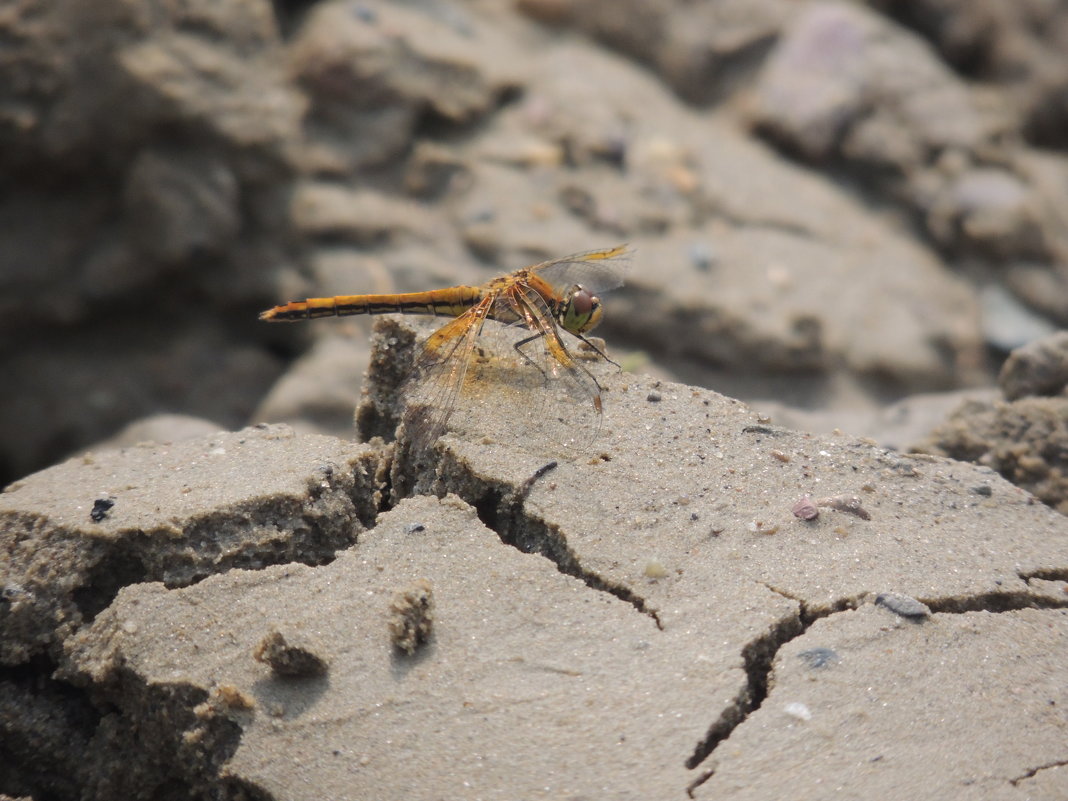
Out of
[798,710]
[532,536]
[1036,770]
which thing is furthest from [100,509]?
[1036,770]

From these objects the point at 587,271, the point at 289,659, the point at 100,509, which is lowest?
the point at 100,509

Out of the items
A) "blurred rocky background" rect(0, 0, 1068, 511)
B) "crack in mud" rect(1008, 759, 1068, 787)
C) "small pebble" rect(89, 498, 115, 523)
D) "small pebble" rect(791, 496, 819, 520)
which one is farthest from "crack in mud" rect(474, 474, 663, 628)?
"blurred rocky background" rect(0, 0, 1068, 511)

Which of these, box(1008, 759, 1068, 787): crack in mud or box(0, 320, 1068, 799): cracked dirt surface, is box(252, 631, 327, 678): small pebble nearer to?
box(0, 320, 1068, 799): cracked dirt surface

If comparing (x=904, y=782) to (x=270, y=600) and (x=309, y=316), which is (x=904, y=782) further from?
(x=309, y=316)

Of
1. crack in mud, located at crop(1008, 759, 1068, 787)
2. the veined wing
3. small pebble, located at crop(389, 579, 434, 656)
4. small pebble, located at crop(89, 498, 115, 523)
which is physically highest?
crack in mud, located at crop(1008, 759, 1068, 787)

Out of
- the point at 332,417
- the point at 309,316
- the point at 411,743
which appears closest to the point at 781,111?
the point at 332,417

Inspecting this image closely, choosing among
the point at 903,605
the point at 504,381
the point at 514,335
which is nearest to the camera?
the point at 903,605

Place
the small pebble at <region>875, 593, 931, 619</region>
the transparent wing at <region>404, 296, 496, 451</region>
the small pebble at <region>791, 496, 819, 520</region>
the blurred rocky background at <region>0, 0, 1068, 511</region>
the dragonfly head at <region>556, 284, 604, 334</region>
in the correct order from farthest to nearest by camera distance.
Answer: the blurred rocky background at <region>0, 0, 1068, 511</region>
the dragonfly head at <region>556, 284, 604, 334</region>
the transparent wing at <region>404, 296, 496, 451</region>
the small pebble at <region>791, 496, 819, 520</region>
the small pebble at <region>875, 593, 931, 619</region>

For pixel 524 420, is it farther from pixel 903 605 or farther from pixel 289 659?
pixel 903 605
